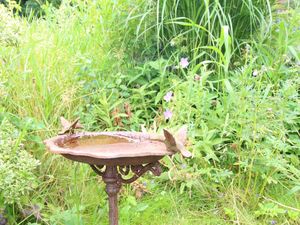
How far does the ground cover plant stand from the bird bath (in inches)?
12.7

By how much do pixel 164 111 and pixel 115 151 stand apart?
117 cm

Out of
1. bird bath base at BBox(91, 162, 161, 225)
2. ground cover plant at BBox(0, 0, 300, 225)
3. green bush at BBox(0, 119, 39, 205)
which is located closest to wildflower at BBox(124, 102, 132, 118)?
ground cover plant at BBox(0, 0, 300, 225)

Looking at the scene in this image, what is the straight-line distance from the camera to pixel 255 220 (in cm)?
250

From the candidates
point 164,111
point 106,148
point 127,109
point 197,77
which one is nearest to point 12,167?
point 106,148

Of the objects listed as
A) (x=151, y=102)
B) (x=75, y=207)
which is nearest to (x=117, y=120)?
(x=151, y=102)

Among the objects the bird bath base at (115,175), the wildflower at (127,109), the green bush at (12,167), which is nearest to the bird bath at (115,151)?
the bird bath base at (115,175)

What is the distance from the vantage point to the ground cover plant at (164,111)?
242 cm

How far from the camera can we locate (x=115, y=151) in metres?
1.77

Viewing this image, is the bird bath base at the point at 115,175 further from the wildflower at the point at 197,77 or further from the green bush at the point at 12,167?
the wildflower at the point at 197,77

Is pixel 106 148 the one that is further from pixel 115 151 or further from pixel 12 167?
pixel 12 167

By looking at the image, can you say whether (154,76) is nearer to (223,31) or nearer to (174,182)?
(223,31)

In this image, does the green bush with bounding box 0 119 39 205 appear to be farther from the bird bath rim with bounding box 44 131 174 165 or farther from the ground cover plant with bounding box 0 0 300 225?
the bird bath rim with bounding box 44 131 174 165

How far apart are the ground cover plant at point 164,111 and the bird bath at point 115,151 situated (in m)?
0.32

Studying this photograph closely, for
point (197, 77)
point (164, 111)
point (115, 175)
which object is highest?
point (115, 175)
